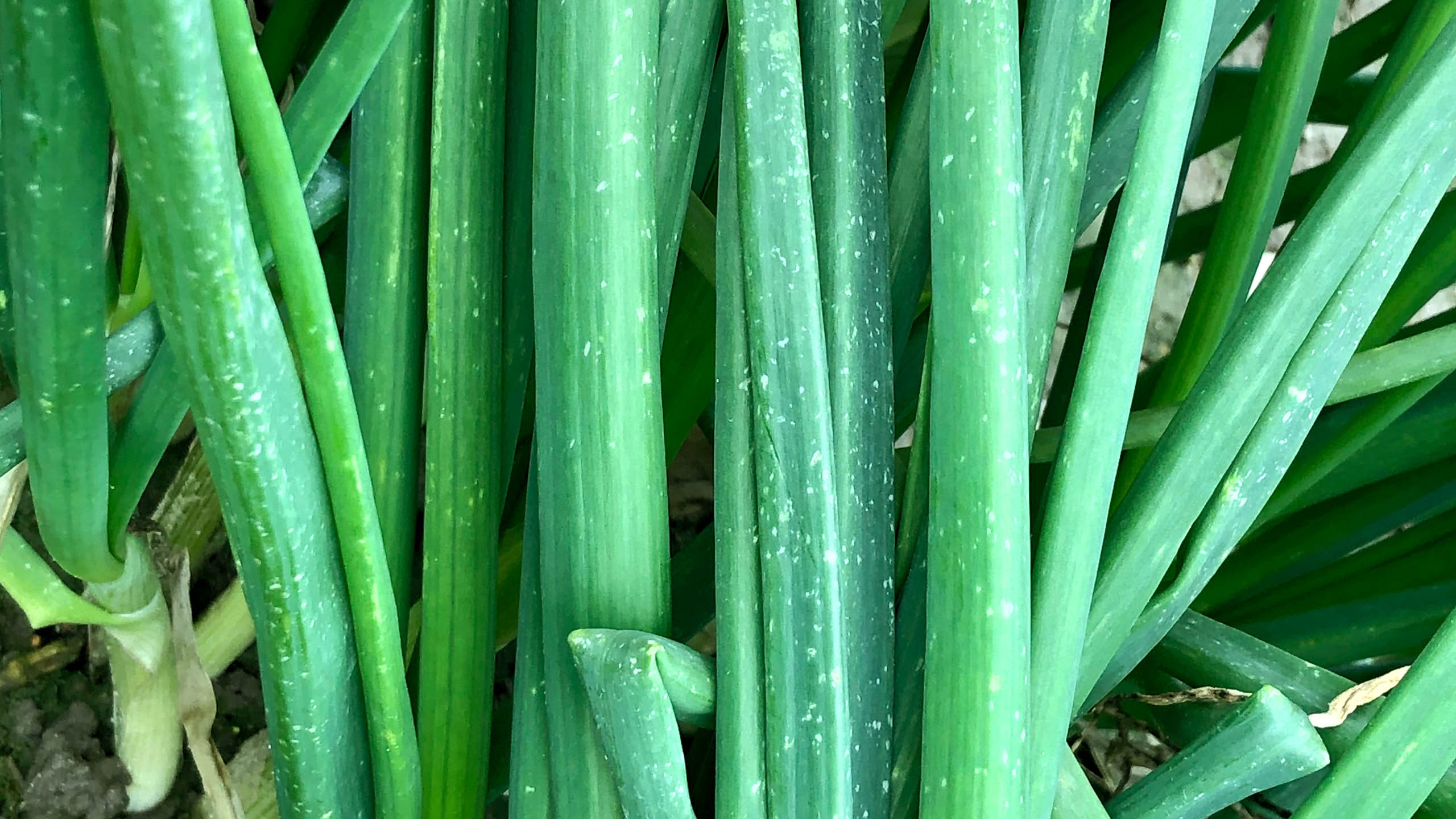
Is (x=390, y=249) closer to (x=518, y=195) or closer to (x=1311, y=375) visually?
(x=518, y=195)

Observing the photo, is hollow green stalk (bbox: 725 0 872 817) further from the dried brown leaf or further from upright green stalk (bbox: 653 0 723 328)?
the dried brown leaf

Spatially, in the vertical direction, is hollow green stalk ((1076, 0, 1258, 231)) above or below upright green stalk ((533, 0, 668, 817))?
above

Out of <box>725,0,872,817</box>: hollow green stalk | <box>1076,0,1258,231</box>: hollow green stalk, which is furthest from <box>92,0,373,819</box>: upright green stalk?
<box>1076,0,1258,231</box>: hollow green stalk

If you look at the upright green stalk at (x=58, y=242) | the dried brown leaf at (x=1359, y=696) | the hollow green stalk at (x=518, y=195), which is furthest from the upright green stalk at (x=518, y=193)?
the dried brown leaf at (x=1359, y=696)

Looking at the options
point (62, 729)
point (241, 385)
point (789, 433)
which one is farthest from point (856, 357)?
point (62, 729)

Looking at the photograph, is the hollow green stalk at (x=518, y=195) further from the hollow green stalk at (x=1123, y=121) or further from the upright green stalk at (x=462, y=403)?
the hollow green stalk at (x=1123, y=121)

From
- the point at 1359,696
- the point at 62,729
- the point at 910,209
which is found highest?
the point at 910,209

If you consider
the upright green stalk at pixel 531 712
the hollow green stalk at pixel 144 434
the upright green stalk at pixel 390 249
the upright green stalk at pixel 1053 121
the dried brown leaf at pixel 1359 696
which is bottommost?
the upright green stalk at pixel 531 712
